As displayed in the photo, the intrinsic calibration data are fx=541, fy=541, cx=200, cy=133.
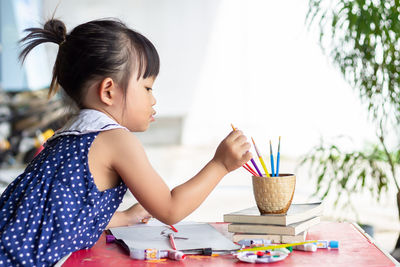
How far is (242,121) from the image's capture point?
679cm

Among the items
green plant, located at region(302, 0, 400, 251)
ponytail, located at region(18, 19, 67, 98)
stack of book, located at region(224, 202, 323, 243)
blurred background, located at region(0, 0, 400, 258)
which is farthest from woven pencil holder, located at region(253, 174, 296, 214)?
blurred background, located at region(0, 0, 400, 258)

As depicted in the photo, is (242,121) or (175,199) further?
(242,121)

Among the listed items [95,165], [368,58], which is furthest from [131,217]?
[368,58]

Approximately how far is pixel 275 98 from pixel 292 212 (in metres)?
5.63

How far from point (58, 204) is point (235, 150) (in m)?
0.31

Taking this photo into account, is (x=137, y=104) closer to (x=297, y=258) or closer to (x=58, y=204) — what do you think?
(x=58, y=204)

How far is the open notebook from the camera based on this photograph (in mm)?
865

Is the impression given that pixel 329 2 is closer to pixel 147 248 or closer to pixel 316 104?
pixel 147 248

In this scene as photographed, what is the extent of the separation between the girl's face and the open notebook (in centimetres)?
21

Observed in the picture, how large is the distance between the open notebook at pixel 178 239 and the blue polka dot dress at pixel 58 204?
2.4 inches

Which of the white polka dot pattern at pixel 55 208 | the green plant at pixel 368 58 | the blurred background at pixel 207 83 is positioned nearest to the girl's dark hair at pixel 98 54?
the white polka dot pattern at pixel 55 208

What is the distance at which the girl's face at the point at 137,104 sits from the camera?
1.05m

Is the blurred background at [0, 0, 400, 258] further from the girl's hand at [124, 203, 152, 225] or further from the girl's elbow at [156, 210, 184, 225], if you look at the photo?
the girl's elbow at [156, 210, 184, 225]

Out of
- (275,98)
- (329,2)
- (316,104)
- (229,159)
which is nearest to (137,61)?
(229,159)
